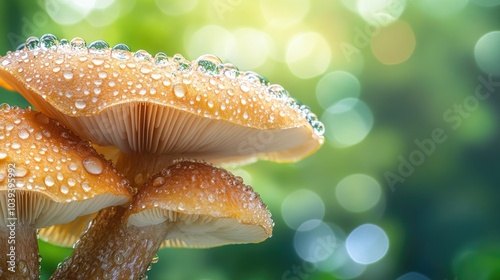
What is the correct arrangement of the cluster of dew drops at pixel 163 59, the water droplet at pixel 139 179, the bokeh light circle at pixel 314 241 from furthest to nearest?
the bokeh light circle at pixel 314 241 → the water droplet at pixel 139 179 → the cluster of dew drops at pixel 163 59

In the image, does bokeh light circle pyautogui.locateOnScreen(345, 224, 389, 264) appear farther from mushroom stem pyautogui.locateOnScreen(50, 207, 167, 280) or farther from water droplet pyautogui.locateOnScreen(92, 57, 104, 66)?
water droplet pyautogui.locateOnScreen(92, 57, 104, 66)

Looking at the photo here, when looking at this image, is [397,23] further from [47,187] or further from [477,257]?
[47,187]

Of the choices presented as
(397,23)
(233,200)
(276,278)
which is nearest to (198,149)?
(233,200)

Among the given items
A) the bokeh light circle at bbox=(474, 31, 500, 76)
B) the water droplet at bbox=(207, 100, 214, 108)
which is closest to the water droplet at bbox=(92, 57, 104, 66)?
the water droplet at bbox=(207, 100, 214, 108)

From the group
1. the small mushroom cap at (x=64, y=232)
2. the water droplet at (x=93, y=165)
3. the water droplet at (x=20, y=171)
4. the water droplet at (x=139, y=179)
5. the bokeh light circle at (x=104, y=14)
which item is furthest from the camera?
the bokeh light circle at (x=104, y=14)

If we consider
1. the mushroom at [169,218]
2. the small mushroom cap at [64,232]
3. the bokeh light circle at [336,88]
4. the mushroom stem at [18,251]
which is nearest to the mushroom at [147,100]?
the mushroom at [169,218]

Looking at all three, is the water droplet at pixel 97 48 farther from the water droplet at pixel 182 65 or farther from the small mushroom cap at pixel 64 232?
the small mushroom cap at pixel 64 232
